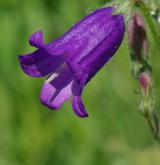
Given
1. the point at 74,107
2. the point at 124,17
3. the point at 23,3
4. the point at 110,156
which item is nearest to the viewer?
the point at 74,107

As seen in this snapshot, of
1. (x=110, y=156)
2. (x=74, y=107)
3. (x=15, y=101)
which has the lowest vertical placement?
(x=110, y=156)

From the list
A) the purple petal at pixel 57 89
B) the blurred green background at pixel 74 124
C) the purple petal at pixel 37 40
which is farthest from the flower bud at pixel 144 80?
the blurred green background at pixel 74 124

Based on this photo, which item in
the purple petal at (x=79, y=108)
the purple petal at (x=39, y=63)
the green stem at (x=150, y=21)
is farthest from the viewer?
the purple petal at (x=39, y=63)

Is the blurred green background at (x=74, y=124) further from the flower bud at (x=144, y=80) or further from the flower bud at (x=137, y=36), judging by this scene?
the flower bud at (x=144, y=80)

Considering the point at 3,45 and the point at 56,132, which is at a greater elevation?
the point at 3,45

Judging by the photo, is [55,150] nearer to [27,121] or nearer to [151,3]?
[27,121]

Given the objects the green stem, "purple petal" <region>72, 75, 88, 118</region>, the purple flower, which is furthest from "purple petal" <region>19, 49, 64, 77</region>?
the green stem

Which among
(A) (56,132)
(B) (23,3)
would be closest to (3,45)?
(B) (23,3)
